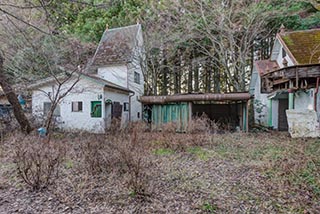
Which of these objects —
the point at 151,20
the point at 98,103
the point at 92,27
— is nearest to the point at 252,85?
the point at 151,20

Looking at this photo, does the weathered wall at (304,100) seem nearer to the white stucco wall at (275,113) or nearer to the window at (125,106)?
the white stucco wall at (275,113)

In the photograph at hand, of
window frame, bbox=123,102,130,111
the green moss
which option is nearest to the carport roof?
window frame, bbox=123,102,130,111

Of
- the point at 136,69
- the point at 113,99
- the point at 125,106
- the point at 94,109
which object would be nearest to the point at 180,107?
the point at 113,99

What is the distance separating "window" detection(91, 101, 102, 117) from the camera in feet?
42.4

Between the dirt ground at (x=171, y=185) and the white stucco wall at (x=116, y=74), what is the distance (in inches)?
389

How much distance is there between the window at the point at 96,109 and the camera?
42.4 feet

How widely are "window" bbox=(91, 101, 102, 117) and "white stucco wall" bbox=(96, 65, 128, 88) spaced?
3.38m

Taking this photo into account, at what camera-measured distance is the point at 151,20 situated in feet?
50.3

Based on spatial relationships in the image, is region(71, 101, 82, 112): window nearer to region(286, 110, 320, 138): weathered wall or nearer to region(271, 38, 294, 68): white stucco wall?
region(286, 110, 320, 138): weathered wall

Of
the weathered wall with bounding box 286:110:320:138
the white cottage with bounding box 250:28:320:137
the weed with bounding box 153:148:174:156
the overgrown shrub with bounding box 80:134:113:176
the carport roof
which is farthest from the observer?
the carport roof

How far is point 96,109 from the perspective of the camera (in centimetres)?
1303

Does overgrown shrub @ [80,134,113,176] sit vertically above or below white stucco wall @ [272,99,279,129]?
below

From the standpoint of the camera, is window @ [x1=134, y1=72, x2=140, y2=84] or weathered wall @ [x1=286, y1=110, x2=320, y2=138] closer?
weathered wall @ [x1=286, y1=110, x2=320, y2=138]

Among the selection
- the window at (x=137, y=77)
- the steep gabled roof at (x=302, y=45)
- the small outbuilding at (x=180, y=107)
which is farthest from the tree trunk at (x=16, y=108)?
the steep gabled roof at (x=302, y=45)
